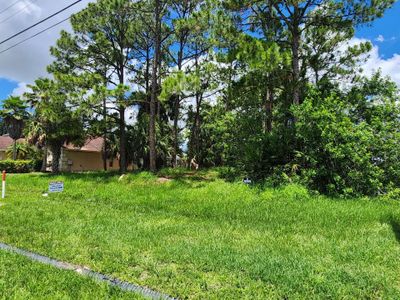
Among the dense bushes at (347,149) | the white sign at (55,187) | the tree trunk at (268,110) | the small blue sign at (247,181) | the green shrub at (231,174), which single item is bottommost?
the white sign at (55,187)

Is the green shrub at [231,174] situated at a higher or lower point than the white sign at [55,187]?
higher

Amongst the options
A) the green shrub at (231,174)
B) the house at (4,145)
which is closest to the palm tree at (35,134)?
the house at (4,145)

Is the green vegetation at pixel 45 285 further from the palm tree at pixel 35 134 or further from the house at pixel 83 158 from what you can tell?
the house at pixel 83 158

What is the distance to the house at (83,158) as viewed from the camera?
106ft

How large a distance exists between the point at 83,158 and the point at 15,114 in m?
8.53

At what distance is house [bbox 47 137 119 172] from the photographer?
32188mm

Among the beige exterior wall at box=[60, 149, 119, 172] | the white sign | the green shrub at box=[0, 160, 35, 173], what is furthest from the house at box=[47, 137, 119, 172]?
the white sign

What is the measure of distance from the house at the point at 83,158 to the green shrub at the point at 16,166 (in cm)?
222

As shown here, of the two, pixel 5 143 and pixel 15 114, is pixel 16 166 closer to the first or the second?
pixel 15 114

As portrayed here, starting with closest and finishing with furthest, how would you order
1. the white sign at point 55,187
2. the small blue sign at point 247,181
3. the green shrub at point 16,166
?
1. the white sign at point 55,187
2. the small blue sign at point 247,181
3. the green shrub at point 16,166

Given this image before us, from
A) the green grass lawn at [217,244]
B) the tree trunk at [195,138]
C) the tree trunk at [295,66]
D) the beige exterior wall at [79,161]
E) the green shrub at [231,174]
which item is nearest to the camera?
the green grass lawn at [217,244]

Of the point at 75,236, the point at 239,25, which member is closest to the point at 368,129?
the point at 239,25

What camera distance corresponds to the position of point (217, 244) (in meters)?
5.85

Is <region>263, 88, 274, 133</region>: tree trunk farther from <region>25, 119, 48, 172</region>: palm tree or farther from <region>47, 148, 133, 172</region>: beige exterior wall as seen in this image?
<region>47, 148, 133, 172</region>: beige exterior wall
